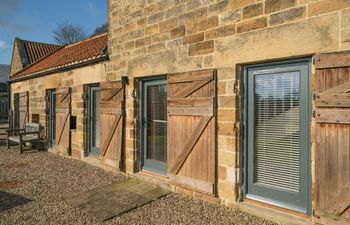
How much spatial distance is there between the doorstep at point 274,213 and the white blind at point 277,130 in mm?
313

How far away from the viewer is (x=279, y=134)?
3.89 m

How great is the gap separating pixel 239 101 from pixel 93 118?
4743 mm

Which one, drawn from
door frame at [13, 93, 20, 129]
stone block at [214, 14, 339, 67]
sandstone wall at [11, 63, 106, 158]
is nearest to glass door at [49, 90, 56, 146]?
sandstone wall at [11, 63, 106, 158]

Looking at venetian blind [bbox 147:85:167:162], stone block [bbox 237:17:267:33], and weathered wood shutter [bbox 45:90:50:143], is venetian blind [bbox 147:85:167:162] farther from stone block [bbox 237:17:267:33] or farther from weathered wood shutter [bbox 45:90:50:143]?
weathered wood shutter [bbox 45:90:50:143]

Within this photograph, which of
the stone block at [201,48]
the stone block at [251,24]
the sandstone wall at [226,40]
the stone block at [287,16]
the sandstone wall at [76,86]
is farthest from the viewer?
the sandstone wall at [76,86]

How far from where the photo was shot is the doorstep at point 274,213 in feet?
11.7

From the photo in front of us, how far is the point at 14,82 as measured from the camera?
12.4 meters

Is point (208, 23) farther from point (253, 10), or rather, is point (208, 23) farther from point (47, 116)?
point (47, 116)

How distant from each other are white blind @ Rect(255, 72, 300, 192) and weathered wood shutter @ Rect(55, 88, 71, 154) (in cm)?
599

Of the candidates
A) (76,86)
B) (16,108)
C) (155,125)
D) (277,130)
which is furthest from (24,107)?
(277,130)

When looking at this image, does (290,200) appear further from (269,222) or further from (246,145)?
(246,145)

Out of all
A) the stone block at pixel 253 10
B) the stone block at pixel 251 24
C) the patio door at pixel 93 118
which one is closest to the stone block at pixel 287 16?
the stone block at pixel 251 24

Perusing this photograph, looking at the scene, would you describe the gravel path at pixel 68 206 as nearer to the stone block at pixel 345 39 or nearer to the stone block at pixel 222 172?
the stone block at pixel 222 172

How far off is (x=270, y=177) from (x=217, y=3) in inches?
110
